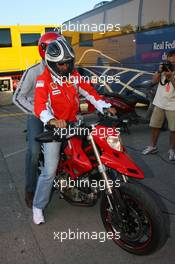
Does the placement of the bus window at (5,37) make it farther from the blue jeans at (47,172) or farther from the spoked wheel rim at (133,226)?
the spoked wheel rim at (133,226)

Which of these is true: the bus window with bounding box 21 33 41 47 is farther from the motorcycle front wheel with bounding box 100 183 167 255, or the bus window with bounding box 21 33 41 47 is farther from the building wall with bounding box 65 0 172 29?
the motorcycle front wheel with bounding box 100 183 167 255

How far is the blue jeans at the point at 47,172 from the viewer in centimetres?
352

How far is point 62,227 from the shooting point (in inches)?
150

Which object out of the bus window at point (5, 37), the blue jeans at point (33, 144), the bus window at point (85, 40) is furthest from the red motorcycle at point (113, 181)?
→ the bus window at point (5, 37)

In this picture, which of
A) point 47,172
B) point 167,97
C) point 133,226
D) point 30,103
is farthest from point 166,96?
point 133,226

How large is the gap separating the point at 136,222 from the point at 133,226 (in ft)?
0.24

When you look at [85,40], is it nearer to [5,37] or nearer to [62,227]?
[5,37]

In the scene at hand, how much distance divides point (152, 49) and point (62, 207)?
6077 millimetres

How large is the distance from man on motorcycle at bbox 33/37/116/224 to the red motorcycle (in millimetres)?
169

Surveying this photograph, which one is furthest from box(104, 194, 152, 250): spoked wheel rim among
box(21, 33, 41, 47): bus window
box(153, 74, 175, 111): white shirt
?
box(21, 33, 41, 47): bus window

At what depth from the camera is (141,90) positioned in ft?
29.8

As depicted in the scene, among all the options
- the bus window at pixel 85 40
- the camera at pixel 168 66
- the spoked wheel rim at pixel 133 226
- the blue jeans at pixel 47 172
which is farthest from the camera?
the bus window at pixel 85 40

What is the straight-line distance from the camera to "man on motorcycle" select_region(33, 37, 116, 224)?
10.8 ft

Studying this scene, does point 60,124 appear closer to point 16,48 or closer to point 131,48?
point 131,48
